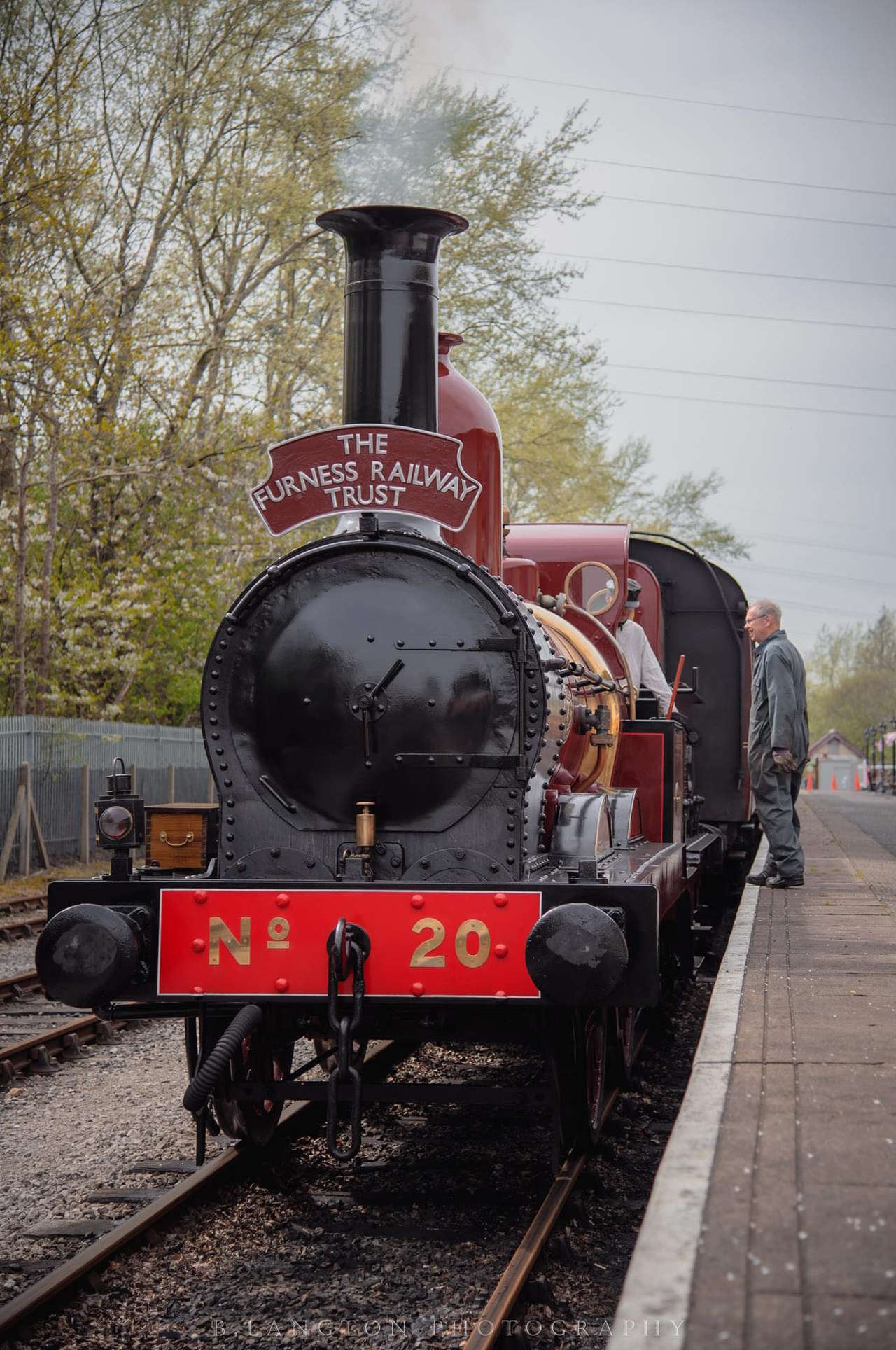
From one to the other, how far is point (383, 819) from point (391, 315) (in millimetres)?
1958

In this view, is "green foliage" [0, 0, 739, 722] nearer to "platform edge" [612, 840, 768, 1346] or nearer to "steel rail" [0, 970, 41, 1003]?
"steel rail" [0, 970, 41, 1003]

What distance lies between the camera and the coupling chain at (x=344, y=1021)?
445cm

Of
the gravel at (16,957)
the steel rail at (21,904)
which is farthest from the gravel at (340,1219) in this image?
the steel rail at (21,904)

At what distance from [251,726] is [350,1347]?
2.10m

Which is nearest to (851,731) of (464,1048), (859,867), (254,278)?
(254,278)

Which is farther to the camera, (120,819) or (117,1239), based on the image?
(120,819)

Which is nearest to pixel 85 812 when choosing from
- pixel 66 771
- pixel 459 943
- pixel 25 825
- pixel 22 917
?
pixel 66 771

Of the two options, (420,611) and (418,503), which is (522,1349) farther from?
(418,503)

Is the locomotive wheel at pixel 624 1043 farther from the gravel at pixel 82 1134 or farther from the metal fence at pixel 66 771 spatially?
the metal fence at pixel 66 771

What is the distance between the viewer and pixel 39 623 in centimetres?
1686

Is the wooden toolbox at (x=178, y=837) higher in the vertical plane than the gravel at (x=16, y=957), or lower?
higher

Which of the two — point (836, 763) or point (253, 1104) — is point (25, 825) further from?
point (836, 763)

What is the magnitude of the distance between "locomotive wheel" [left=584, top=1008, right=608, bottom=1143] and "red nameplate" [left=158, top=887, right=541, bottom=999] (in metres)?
0.69

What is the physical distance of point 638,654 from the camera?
308 inches
